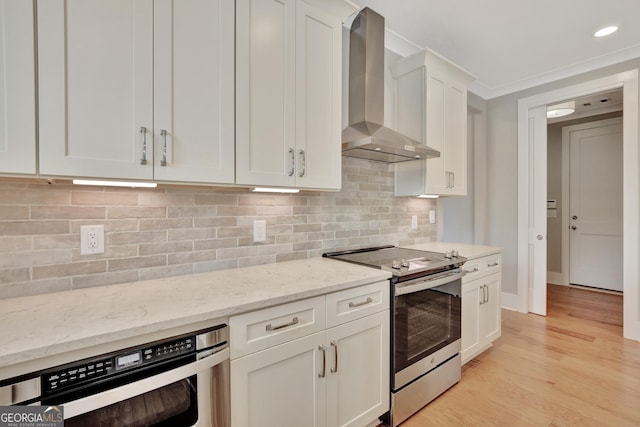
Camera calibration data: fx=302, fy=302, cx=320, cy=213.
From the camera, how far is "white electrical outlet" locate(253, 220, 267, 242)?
1856 mm

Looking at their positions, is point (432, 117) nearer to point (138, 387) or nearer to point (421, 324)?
point (421, 324)

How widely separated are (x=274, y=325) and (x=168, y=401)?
0.43 metres

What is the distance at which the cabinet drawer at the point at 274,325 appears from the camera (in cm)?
114

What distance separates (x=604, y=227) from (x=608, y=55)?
8.53 feet

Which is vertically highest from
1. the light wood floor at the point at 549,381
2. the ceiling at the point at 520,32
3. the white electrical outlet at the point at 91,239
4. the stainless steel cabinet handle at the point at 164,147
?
the ceiling at the point at 520,32

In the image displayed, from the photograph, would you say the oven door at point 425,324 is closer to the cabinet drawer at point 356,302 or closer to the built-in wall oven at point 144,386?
the cabinet drawer at point 356,302

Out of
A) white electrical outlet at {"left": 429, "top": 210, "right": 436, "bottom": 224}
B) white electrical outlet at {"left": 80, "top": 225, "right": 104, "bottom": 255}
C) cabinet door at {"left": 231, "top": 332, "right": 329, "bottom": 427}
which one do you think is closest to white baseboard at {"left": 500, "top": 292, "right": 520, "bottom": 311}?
white electrical outlet at {"left": 429, "top": 210, "right": 436, "bottom": 224}

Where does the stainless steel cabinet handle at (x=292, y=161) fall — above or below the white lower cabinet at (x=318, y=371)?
above

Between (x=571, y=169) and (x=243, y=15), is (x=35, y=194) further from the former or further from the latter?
(x=571, y=169)

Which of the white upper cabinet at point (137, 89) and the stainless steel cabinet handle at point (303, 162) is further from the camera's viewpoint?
the stainless steel cabinet handle at point (303, 162)

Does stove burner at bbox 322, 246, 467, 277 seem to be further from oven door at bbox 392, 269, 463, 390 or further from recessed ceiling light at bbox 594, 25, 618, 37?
recessed ceiling light at bbox 594, 25, 618, 37

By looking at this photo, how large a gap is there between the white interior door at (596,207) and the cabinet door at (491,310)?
311 centimetres

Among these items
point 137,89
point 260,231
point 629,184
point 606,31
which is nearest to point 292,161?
point 260,231

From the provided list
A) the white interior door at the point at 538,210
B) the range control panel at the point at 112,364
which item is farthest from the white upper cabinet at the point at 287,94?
the white interior door at the point at 538,210
